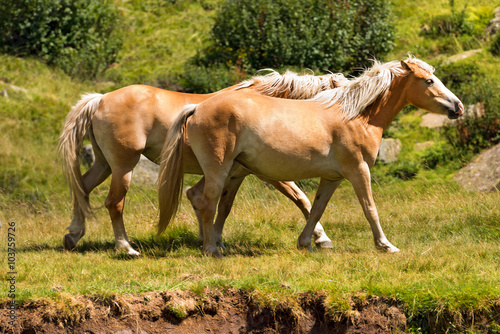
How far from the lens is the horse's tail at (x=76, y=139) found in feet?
24.6

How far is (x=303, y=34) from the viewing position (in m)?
16.3

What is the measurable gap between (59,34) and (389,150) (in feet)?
35.4

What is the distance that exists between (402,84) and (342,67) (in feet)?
33.0

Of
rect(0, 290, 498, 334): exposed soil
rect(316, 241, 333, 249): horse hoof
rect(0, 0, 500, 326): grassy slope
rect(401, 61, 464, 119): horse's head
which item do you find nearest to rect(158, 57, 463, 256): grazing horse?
rect(401, 61, 464, 119): horse's head

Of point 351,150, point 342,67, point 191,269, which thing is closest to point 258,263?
point 191,269

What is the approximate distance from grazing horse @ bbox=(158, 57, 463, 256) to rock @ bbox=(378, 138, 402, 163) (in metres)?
6.73

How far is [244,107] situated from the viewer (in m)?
6.49

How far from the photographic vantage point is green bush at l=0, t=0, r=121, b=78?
18.0 meters

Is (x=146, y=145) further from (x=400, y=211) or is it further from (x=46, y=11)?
(x=46, y=11)

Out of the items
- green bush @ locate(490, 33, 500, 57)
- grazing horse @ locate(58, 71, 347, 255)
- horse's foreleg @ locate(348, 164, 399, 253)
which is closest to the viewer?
horse's foreleg @ locate(348, 164, 399, 253)

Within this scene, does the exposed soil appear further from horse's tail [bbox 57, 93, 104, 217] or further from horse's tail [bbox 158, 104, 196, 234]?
horse's tail [bbox 57, 93, 104, 217]

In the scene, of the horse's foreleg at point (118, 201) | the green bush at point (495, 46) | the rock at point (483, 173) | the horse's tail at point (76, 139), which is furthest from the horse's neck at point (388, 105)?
the green bush at point (495, 46)

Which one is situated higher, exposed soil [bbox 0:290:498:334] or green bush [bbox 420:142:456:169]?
exposed soil [bbox 0:290:498:334]

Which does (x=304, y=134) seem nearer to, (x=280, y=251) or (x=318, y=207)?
(x=318, y=207)
